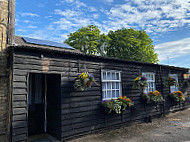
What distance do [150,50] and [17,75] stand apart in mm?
23986

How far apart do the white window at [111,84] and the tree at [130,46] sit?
55.3 feet

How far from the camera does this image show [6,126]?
14.0 ft

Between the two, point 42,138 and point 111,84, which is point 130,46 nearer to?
point 111,84

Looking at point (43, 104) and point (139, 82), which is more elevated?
point (139, 82)

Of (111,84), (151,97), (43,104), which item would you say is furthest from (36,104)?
(151,97)

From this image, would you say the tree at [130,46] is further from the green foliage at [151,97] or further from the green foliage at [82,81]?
the green foliage at [82,81]

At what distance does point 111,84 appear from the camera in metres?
6.64

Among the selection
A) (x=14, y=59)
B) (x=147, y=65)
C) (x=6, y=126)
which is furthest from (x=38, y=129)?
(x=147, y=65)

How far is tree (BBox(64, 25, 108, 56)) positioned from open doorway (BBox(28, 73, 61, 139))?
16580 mm

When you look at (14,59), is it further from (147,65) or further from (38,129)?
(147,65)

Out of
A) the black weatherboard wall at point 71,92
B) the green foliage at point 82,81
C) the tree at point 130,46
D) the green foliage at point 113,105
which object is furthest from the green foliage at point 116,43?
the green foliage at point 82,81

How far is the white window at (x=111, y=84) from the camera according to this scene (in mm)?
6391

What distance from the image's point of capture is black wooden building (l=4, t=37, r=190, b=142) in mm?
4316

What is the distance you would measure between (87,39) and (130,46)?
708 cm
